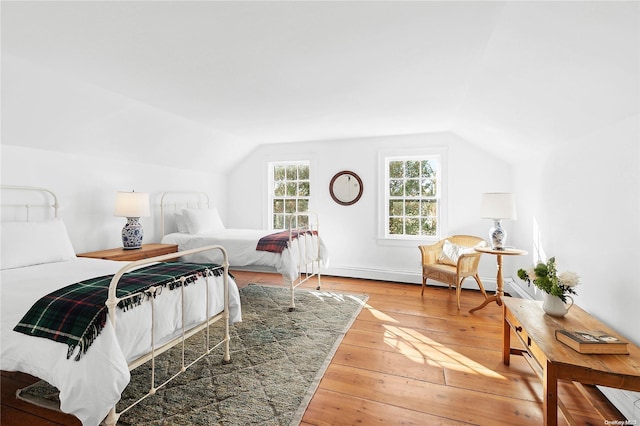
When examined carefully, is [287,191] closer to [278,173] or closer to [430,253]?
[278,173]

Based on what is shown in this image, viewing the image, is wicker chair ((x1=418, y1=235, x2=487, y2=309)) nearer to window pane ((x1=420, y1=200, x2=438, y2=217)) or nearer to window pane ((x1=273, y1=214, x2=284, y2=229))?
window pane ((x1=420, y1=200, x2=438, y2=217))

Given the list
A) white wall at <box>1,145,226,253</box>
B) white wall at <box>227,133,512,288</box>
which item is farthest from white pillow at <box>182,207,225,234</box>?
white wall at <box>227,133,512,288</box>

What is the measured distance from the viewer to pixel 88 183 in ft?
11.2

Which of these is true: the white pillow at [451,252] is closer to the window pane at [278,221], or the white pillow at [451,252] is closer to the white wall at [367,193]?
the white wall at [367,193]

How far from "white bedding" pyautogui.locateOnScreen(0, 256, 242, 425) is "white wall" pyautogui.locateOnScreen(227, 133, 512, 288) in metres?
3.31

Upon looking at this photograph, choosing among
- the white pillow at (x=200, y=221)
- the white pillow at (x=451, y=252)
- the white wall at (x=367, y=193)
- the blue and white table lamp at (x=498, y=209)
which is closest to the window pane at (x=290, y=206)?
the white wall at (x=367, y=193)

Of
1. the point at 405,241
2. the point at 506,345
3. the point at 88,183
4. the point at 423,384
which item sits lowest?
the point at 423,384

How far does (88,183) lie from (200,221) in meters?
1.36

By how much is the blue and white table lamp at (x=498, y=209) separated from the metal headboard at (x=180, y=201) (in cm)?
425

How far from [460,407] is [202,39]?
9.53ft

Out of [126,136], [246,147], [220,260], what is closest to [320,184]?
[246,147]

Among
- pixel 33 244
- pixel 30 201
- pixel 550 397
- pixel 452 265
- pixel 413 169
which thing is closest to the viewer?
pixel 550 397

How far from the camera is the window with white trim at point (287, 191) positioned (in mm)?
5387

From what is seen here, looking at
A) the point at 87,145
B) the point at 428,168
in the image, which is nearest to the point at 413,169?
the point at 428,168
